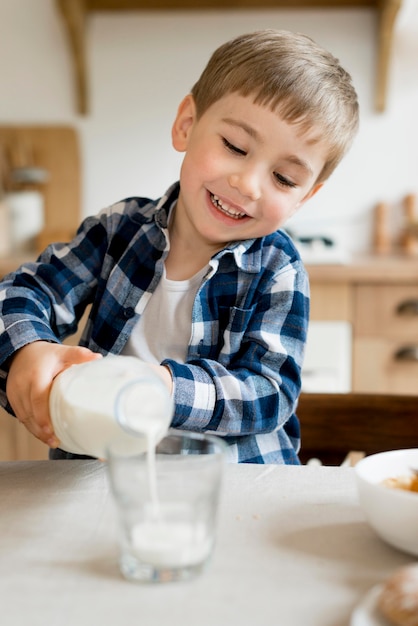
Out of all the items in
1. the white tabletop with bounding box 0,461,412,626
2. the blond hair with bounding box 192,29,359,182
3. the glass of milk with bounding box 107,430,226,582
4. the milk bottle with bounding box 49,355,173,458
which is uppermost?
the blond hair with bounding box 192,29,359,182

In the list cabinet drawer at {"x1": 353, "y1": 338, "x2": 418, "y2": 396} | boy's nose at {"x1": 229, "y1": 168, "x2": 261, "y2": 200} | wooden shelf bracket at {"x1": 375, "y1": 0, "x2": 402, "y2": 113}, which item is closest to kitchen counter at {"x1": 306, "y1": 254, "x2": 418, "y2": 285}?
cabinet drawer at {"x1": 353, "y1": 338, "x2": 418, "y2": 396}

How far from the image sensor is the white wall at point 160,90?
2.61 metres

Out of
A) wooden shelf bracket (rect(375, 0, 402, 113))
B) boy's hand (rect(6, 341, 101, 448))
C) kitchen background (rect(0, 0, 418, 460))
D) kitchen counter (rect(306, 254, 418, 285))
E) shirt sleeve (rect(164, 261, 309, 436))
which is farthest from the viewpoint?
kitchen background (rect(0, 0, 418, 460))

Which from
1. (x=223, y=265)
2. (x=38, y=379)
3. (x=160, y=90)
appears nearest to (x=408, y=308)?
(x=160, y=90)

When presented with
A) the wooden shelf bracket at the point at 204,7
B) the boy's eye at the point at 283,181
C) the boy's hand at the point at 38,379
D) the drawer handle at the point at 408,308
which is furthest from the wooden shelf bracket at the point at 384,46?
the boy's hand at the point at 38,379

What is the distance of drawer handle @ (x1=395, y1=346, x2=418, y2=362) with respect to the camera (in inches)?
87.1

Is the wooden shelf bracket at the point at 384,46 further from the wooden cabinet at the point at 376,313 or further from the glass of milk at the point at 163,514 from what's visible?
the glass of milk at the point at 163,514

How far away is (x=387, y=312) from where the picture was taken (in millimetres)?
2219

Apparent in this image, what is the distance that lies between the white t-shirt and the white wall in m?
1.59

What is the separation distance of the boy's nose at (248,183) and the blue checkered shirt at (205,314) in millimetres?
101

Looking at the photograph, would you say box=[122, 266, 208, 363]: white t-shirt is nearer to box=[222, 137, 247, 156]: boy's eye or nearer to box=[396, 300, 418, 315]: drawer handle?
box=[222, 137, 247, 156]: boy's eye

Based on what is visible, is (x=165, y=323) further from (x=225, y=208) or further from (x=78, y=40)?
(x=78, y=40)

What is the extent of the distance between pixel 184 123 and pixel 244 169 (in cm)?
18

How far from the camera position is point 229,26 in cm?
262
